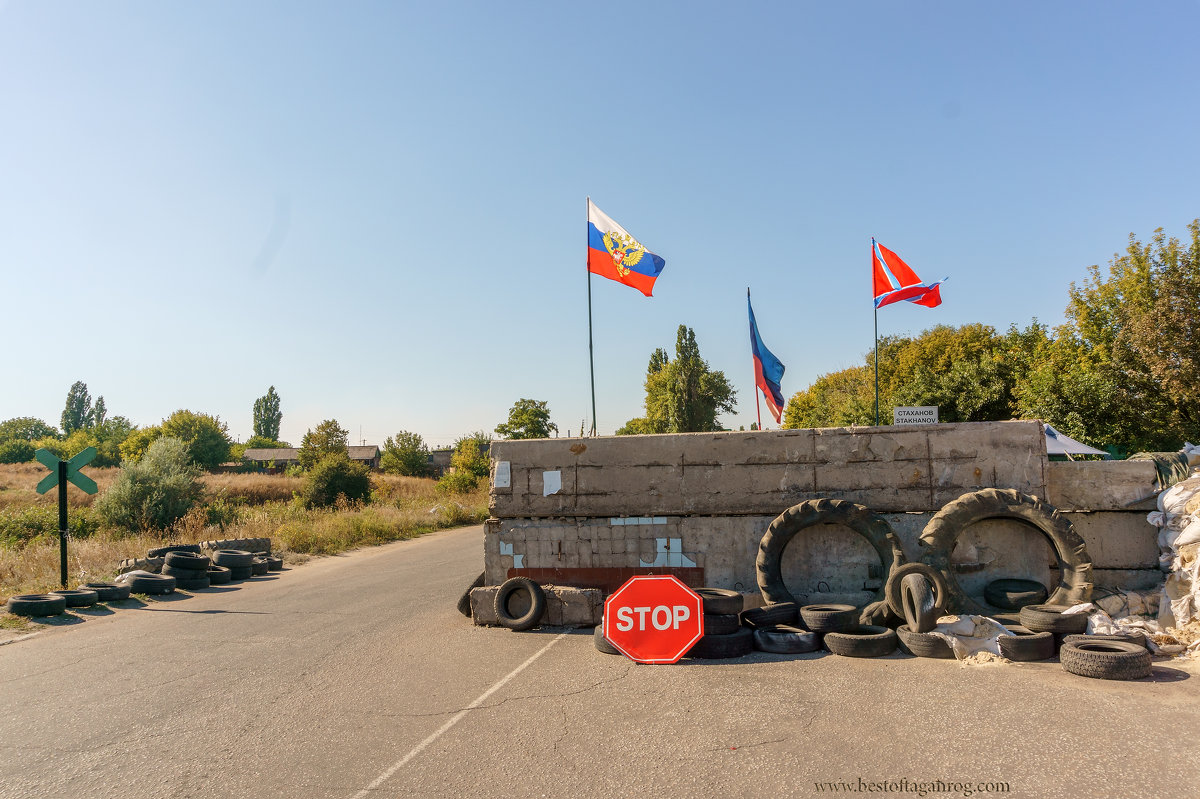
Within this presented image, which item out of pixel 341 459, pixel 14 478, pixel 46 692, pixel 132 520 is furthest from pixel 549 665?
pixel 14 478

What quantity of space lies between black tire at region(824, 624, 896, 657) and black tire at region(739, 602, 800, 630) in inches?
26.5

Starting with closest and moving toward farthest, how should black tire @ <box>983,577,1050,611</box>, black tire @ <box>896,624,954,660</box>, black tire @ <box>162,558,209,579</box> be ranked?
black tire @ <box>896,624,954,660</box>, black tire @ <box>983,577,1050,611</box>, black tire @ <box>162,558,209,579</box>

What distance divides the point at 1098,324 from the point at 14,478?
63581 mm

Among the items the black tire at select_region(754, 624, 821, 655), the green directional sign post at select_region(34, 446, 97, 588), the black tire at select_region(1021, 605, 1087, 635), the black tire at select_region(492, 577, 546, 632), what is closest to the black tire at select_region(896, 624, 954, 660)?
the black tire at select_region(754, 624, 821, 655)

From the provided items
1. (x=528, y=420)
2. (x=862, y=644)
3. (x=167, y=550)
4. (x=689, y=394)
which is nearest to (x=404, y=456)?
(x=528, y=420)

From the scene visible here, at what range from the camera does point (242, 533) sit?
19562 millimetres

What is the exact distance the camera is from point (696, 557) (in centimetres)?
954

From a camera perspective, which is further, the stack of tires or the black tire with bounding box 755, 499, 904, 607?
the stack of tires

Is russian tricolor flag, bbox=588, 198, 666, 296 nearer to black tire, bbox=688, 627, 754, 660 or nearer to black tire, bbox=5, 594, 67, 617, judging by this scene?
black tire, bbox=688, 627, 754, 660

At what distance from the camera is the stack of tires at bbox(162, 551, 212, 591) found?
13.5 metres

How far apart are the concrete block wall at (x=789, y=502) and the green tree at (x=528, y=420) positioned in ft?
154

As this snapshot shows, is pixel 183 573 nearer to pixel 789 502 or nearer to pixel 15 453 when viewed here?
pixel 789 502

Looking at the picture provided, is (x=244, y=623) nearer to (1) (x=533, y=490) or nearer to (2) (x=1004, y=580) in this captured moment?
(1) (x=533, y=490)

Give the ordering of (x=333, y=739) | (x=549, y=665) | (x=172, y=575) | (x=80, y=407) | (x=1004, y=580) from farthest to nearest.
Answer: (x=80, y=407) < (x=172, y=575) < (x=1004, y=580) < (x=549, y=665) < (x=333, y=739)
